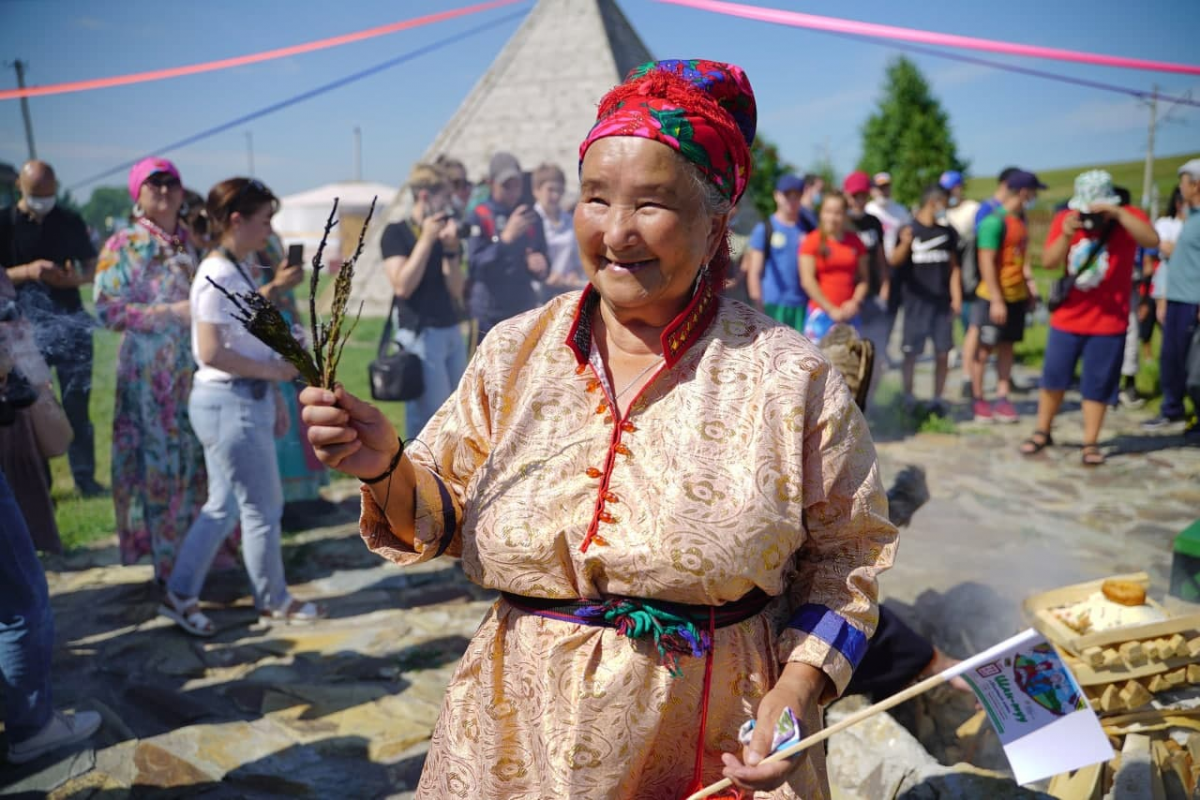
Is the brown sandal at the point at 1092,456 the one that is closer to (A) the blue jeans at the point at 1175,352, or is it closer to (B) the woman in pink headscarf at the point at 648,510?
(A) the blue jeans at the point at 1175,352

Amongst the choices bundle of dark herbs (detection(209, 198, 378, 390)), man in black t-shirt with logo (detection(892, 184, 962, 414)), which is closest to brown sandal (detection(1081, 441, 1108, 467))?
man in black t-shirt with logo (detection(892, 184, 962, 414))

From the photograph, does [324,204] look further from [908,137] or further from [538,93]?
[908,137]

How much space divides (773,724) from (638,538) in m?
0.41

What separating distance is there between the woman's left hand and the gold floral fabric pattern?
1.5 inches

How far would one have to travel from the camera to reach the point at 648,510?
1517 millimetres

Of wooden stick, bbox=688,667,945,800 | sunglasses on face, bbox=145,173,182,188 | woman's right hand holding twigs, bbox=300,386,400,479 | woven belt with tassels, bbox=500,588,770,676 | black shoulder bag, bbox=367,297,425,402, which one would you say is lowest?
black shoulder bag, bbox=367,297,425,402

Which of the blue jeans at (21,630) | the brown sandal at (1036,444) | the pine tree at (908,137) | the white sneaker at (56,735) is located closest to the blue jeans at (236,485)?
the white sneaker at (56,735)

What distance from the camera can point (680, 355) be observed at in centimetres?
166

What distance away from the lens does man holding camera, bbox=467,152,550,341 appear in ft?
22.9

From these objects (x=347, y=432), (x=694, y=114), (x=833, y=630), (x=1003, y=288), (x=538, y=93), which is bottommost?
(x=1003, y=288)

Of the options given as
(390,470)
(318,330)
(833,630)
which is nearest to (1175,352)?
(833,630)

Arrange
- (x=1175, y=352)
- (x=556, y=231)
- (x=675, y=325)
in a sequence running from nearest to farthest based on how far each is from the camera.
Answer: (x=675, y=325) → (x=1175, y=352) → (x=556, y=231)

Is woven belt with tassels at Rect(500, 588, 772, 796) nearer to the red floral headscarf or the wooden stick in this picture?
the wooden stick

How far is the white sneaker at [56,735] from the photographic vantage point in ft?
10.3
